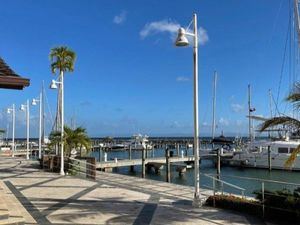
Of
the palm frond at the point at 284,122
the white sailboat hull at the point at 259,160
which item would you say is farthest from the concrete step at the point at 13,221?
the white sailboat hull at the point at 259,160

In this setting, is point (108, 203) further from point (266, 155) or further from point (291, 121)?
point (266, 155)

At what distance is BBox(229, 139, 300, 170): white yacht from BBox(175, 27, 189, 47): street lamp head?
44.1 m

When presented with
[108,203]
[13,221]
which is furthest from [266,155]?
[13,221]

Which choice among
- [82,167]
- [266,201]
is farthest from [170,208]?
[82,167]

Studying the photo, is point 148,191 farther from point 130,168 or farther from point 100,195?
point 130,168

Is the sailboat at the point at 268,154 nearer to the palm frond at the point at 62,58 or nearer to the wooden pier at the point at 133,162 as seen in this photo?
the wooden pier at the point at 133,162

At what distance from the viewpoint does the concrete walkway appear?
12.6 metres

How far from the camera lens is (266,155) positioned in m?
59.8

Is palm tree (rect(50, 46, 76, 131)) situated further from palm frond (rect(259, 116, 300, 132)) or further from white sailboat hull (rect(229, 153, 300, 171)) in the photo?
white sailboat hull (rect(229, 153, 300, 171))

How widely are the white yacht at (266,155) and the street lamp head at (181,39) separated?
44091 mm

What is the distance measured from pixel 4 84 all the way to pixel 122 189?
10603 millimetres

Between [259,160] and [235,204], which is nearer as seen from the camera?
[235,204]

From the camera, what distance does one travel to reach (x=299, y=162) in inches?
2165

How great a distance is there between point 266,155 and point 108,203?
47.9 meters
